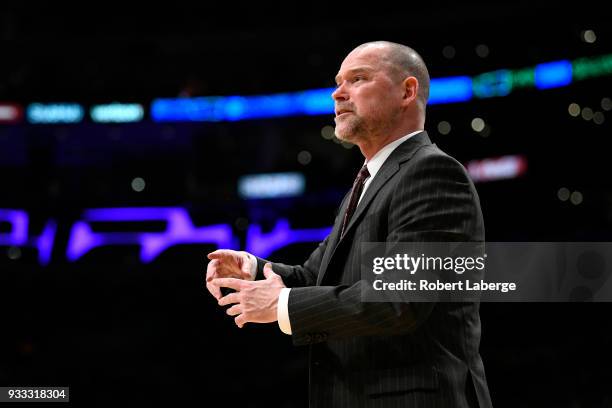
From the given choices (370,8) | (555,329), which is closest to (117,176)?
(370,8)

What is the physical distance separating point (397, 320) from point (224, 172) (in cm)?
936

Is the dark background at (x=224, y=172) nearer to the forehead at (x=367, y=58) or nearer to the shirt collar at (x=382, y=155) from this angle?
the shirt collar at (x=382, y=155)

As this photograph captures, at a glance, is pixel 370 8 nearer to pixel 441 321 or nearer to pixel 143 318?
pixel 143 318

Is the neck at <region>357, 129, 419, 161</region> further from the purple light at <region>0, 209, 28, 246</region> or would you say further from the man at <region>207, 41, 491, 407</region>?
the purple light at <region>0, 209, 28, 246</region>

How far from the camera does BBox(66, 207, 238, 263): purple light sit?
10.2 metres

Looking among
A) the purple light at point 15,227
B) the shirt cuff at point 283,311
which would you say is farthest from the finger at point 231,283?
the purple light at point 15,227

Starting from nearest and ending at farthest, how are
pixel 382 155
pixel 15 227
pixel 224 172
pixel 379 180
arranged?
1. pixel 379 180
2. pixel 382 155
3. pixel 15 227
4. pixel 224 172

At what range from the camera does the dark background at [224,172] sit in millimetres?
9523

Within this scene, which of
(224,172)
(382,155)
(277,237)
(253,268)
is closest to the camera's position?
(382,155)

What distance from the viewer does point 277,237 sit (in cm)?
1062

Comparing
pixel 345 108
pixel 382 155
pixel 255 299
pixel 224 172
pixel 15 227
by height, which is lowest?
pixel 255 299

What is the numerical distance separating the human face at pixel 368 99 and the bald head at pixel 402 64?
16mm

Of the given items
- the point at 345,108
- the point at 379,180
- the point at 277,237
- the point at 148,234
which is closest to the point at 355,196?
the point at 379,180

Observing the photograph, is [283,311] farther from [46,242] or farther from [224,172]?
[224,172]
